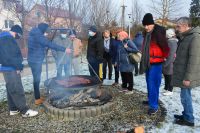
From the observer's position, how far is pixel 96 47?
795 cm

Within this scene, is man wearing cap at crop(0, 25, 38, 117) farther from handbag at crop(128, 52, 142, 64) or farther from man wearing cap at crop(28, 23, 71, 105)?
handbag at crop(128, 52, 142, 64)

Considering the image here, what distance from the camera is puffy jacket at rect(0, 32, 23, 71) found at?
17.1 feet

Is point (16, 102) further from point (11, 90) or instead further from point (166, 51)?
point (166, 51)

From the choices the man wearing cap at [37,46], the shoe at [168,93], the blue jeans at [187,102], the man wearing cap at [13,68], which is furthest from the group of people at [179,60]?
the man wearing cap at [13,68]

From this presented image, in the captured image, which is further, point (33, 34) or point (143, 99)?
point (143, 99)

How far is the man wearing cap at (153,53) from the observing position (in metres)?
5.16

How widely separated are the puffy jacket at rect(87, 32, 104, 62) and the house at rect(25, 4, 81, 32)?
17.9 feet

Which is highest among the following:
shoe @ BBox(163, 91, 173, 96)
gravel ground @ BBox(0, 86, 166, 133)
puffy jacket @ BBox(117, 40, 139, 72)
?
puffy jacket @ BBox(117, 40, 139, 72)

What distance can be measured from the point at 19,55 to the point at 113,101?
7.90ft

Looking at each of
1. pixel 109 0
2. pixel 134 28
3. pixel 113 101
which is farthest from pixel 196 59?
pixel 134 28

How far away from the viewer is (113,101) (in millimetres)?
5895

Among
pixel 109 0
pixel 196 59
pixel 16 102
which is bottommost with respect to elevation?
pixel 16 102

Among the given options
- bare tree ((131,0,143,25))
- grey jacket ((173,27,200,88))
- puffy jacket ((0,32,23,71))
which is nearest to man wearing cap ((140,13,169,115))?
grey jacket ((173,27,200,88))

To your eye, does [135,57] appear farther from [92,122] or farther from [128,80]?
[92,122]
